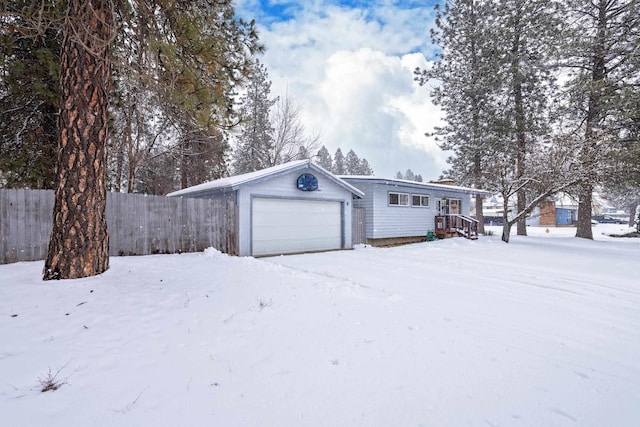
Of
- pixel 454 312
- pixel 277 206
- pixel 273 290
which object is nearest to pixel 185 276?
pixel 273 290

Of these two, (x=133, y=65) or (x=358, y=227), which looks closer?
(x=133, y=65)

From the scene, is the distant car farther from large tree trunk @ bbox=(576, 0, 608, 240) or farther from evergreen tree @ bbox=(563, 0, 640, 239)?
evergreen tree @ bbox=(563, 0, 640, 239)

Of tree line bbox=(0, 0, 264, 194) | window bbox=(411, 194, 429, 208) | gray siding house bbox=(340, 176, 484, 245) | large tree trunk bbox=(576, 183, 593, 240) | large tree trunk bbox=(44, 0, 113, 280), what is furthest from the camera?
large tree trunk bbox=(576, 183, 593, 240)

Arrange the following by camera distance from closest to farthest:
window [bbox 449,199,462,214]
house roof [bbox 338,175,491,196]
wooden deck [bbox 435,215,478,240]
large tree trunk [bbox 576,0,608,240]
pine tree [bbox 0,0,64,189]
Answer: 1. pine tree [bbox 0,0,64,189]
2. large tree trunk [bbox 576,0,608,240]
3. house roof [bbox 338,175,491,196]
4. wooden deck [bbox 435,215,478,240]
5. window [bbox 449,199,462,214]

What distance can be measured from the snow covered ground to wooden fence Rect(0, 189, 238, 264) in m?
1.52

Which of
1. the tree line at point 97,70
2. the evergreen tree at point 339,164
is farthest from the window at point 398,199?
the evergreen tree at point 339,164

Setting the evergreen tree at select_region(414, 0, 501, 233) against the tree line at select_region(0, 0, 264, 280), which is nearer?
the tree line at select_region(0, 0, 264, 280)

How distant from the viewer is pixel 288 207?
10.3m

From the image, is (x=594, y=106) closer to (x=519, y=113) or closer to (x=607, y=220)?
(x=519, y=113)

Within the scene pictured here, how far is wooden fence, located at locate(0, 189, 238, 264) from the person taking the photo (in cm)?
620

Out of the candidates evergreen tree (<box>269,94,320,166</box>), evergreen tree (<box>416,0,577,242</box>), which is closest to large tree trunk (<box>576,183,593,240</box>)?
evergreen tree (<box>416,0,577,242</box>)

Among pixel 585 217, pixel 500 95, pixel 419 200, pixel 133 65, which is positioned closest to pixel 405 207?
pixel 419 200

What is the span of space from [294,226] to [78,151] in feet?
22.3

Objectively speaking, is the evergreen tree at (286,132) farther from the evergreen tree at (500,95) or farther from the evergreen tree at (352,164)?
the evergreen tree at (352,164)
